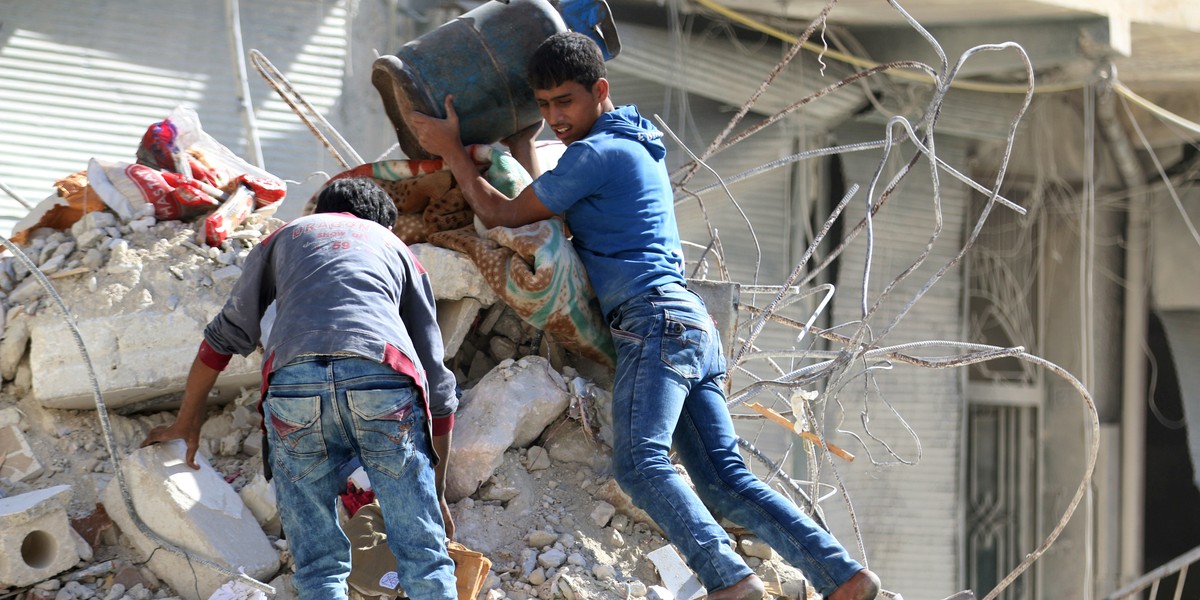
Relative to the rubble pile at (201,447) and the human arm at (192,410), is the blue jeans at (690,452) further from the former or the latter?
the human arm at (192,410)

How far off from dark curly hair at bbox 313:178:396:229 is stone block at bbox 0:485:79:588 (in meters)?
1.22

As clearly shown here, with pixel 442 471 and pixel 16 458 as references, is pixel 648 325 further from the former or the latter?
pixel 16 458

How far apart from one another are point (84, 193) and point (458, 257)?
1.50 m

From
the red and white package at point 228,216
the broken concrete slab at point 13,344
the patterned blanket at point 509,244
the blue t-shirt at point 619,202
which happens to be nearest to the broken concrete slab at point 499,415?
the patterned blanket at point 509,244

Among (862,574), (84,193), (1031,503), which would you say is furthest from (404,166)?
(1031,503)

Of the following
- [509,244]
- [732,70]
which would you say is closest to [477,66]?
[509,244]

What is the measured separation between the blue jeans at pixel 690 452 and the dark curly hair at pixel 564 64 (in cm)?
69

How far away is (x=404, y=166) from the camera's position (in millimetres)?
4332

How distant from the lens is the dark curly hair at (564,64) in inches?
150

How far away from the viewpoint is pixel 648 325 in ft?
11.8

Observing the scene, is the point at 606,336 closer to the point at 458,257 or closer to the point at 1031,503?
the point at 458,257

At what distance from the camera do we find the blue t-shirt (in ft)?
12.2

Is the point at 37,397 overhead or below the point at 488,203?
below

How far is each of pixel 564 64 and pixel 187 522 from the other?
5.78 ft
